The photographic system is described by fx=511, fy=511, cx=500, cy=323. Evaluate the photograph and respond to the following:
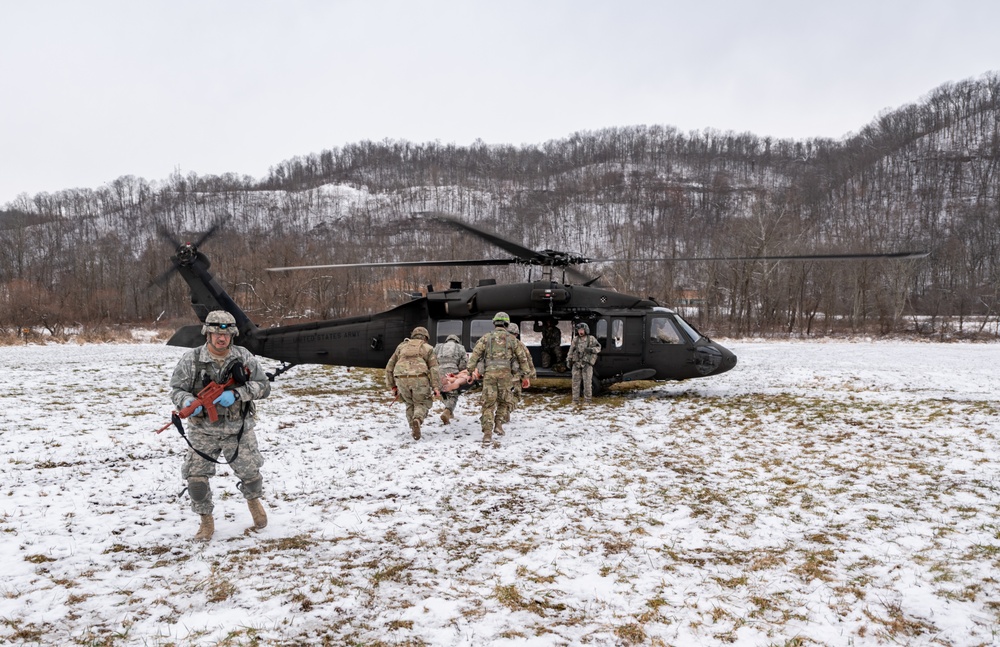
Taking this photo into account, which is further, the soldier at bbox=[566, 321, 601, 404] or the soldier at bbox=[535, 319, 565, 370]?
the soldier at bbox=[535, 319, 565, 370]

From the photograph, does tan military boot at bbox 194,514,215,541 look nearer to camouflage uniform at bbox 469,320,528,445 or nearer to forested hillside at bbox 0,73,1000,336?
camouflage uniform at bbox 469,320,528,445

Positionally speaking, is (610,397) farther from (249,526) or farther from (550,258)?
(249,526)

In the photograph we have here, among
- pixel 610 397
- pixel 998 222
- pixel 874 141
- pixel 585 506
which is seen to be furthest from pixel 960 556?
pixel 874 141

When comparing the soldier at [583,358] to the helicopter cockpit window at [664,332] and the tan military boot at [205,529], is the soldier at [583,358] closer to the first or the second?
the helicopter cockpit window at [664,332]

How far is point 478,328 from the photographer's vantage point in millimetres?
11375

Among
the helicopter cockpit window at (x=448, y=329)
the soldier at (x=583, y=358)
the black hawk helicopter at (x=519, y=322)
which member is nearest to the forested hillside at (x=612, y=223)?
the black hawk helicopter at (x=519, y=322)

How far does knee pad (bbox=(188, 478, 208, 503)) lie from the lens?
13.3 feet

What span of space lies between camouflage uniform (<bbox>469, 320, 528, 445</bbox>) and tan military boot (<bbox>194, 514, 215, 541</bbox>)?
3979mm

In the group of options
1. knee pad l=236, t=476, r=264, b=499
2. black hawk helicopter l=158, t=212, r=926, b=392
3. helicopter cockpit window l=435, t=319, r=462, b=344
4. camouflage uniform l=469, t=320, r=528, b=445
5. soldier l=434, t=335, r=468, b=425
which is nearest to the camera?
knee pad l=236, t=476, r=264, b=499

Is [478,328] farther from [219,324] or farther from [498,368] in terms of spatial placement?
[219,324]

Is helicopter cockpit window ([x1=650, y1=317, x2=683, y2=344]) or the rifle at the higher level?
helicopter cockpit window ([x1=650, y1=317, x2=683, y2=344])

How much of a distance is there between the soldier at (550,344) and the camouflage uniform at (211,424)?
7687mm

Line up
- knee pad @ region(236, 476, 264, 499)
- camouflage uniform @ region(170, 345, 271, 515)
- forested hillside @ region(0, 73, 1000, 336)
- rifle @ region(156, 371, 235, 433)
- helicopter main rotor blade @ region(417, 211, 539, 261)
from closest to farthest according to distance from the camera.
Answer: rifle @ region(156, 371, 235, 433), camouflage uniform @ region(170, 345, 271, 515), knee pad @ region(236, 476, 264, 499), helicopter main rotor blade @ region(417, 211, 539, 261), forested hillside @ region(0, 73, 1000, 336)

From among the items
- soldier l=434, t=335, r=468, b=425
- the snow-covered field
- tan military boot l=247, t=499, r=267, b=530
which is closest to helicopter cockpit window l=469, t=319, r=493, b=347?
soldier l=434, t=335, r=468, b=425
